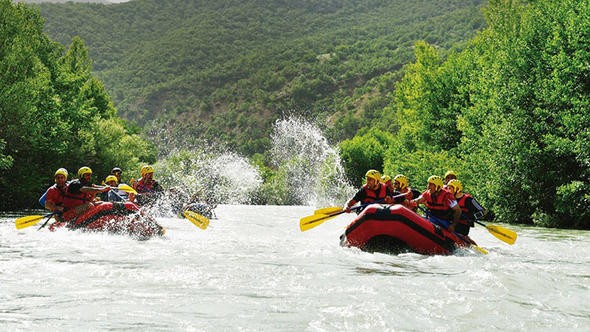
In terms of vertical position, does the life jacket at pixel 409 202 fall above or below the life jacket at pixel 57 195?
above

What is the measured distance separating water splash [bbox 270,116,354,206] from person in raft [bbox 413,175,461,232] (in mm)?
42732

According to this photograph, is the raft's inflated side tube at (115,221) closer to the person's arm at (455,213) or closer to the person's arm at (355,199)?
the person's arm at (355,199)

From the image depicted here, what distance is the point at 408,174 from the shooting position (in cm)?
3734

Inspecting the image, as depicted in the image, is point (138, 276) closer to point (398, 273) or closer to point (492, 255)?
point (398, 273)

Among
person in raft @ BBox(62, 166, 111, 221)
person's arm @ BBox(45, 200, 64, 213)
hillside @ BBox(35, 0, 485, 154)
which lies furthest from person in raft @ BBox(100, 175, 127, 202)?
hillside @ BBox(35, 0, 485, 154)

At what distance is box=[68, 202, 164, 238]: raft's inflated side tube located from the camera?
48.3 feet

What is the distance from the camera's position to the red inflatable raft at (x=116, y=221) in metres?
14.7

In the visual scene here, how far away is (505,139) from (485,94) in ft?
14.1

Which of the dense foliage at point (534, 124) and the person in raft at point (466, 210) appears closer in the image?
the person in raft at point (466, 210)

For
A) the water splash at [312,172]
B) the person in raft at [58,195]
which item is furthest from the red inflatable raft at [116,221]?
the water splash at [312,172]

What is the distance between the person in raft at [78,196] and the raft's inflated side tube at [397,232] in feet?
21.4

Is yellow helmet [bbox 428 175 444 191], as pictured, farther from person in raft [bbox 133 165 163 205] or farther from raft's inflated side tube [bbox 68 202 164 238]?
person in raft [bbox 133 165 163 205]

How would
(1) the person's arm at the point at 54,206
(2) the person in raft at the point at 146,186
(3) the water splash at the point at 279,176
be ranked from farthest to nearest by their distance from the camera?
(3) the water splash at the point at 279,176
(2) the person in raft at the point at 146,186
(1) the person's arm at the point at 54,206

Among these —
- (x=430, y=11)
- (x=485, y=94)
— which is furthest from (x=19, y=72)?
(x=430, y=11)
